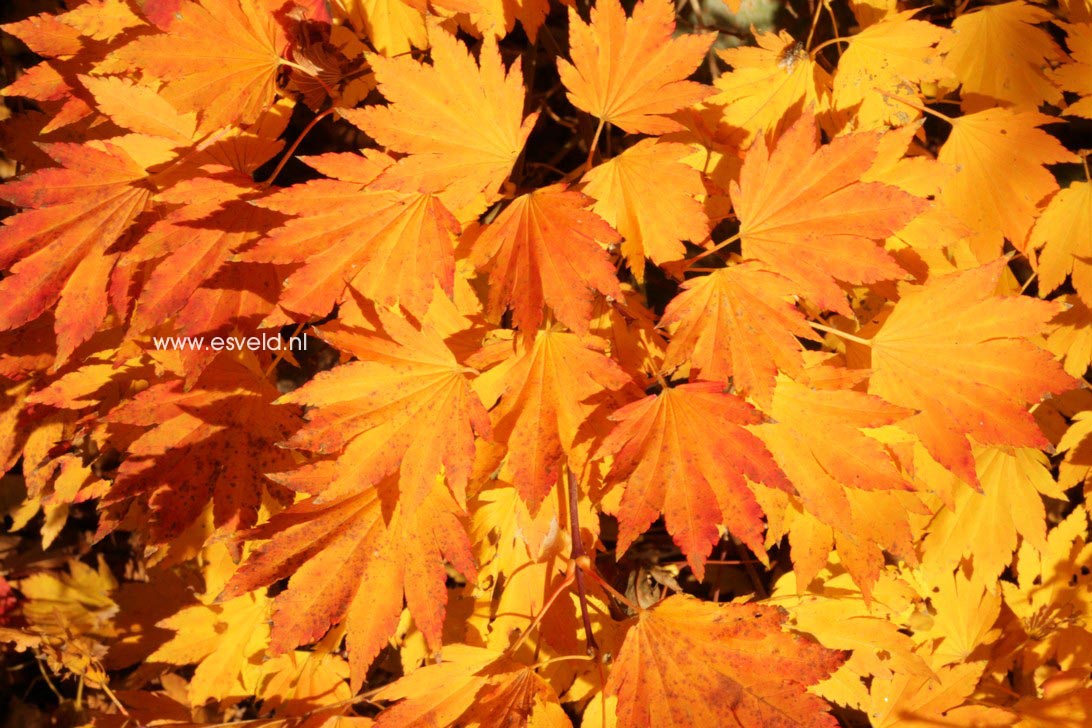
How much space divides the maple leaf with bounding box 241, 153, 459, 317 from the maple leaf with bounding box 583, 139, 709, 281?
206mm

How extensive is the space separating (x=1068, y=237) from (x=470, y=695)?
1.15m

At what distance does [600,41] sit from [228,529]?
815 mm

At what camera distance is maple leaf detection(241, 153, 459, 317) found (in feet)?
2.87

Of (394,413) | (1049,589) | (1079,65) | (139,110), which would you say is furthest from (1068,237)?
(139,110)

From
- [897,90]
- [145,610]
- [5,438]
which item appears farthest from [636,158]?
[145,610]

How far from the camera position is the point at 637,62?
3.07 ft

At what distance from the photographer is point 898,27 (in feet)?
3.66

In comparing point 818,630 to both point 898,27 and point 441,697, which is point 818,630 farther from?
point 898,27

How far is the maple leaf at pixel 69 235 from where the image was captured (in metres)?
1.01

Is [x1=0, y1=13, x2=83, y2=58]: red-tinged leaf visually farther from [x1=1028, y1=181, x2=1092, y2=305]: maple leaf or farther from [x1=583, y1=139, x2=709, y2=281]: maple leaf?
[x1=1028, y1=181, x2=1092, y2=305]: maple leaf

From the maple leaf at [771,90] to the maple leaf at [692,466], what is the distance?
507mm

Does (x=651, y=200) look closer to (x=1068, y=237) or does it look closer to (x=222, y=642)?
(x=1068, y=237)

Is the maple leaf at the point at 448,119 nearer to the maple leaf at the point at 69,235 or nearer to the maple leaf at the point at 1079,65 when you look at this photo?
the maple leaf at the point at 69,235

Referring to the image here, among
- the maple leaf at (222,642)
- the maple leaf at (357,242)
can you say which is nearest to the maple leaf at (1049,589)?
the maple leaf at (357,242)
